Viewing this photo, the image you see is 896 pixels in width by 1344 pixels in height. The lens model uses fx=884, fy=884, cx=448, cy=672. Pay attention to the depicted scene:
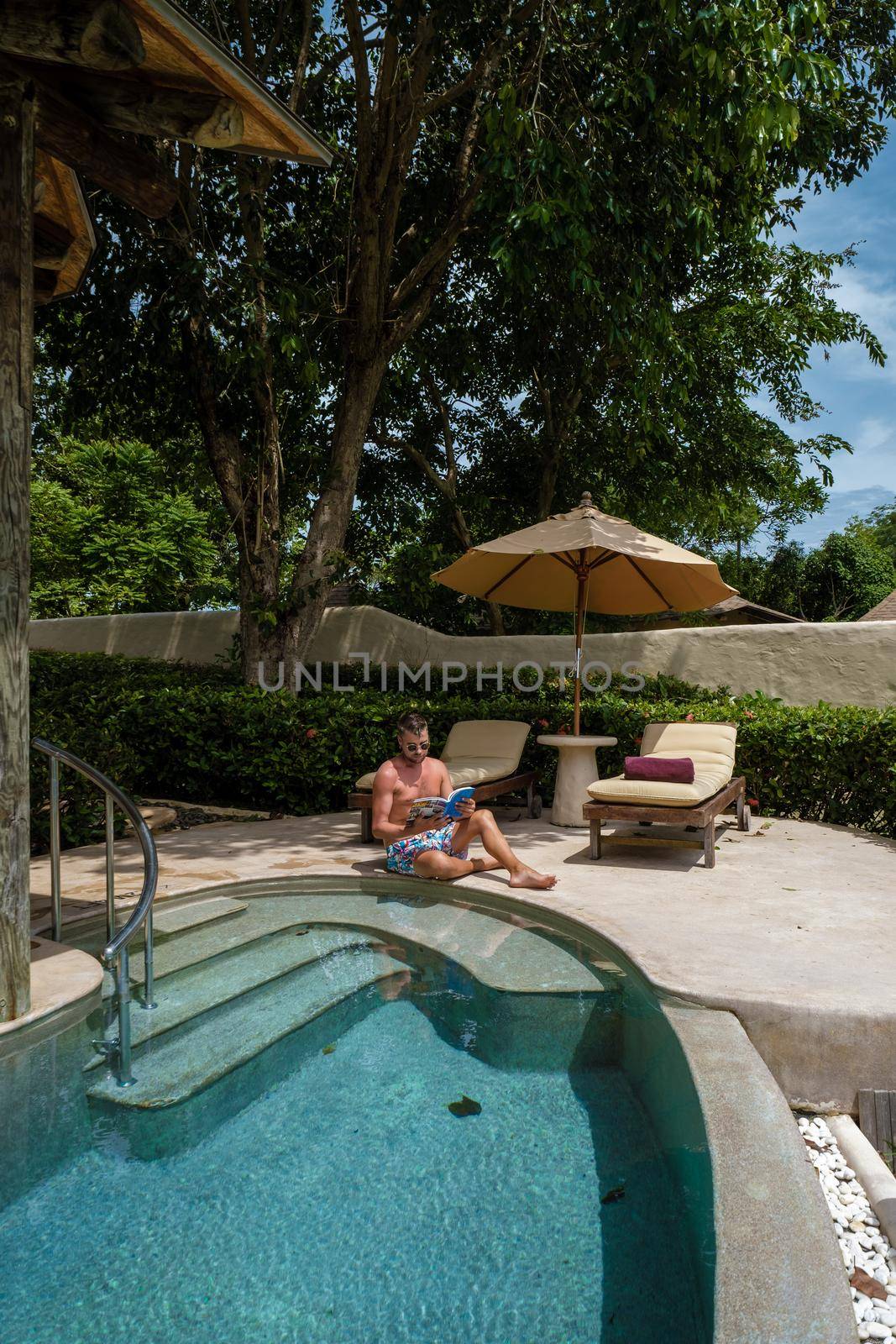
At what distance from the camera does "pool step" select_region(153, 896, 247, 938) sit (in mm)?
4652

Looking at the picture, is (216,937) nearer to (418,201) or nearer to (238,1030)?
(238,1030)

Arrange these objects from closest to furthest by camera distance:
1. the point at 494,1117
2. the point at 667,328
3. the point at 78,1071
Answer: the point at 494,1117
the point at 78,1071
the point at 667,328

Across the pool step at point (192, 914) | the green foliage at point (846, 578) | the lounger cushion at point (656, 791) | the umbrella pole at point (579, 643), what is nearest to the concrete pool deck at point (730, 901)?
the pool step at point (192, 914)

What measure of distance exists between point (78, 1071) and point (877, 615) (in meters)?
22.0

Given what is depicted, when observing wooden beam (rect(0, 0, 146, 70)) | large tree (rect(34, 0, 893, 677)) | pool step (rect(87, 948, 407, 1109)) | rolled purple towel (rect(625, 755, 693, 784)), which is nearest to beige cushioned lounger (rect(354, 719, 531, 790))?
rolled purple towel (rect(625, 755, 693, 784))

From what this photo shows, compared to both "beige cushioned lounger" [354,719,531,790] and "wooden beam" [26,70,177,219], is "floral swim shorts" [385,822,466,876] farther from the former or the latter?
"wooden beam" [26,70,177,219]

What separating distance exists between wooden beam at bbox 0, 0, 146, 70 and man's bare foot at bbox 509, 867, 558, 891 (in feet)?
14.3

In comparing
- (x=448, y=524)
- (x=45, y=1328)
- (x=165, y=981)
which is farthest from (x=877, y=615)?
(x=45, y=1328)

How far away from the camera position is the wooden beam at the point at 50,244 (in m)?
4.41

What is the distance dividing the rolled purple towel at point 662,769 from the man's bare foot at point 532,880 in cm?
153

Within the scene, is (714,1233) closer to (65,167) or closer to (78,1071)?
(78,1071)

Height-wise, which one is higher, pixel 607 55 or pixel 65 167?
pixel 607 55

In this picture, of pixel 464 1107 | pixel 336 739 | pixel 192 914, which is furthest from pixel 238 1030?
pixel 336 739

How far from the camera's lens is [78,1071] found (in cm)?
315
